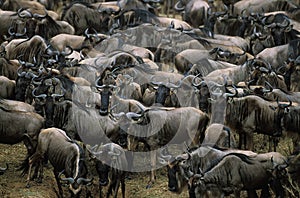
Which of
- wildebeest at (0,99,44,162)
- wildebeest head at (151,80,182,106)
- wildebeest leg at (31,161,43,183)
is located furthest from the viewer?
wildebeest head at (151,80,182,106)

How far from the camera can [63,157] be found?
11305 millimetres

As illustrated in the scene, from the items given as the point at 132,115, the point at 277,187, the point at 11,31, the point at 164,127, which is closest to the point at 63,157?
the point at 132,115

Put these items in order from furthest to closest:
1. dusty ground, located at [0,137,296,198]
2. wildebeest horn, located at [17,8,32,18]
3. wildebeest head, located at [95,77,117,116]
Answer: wildebeest horn, located at [17,8,32,18], wildebeest head, located at [95,77,117,116], dusty ground, located at [0,137,296,198]

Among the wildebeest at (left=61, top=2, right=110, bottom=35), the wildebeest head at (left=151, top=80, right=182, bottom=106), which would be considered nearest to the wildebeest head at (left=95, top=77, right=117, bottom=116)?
the wildebeest head at (left=151, top=80, right=182, bottom=106)

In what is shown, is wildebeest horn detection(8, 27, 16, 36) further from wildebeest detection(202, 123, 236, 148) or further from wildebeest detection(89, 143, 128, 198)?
wildebeest detection(202, 123, 236, 148)

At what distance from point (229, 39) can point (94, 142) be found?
20.7 ft

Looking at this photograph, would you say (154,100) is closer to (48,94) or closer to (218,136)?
(48,94)

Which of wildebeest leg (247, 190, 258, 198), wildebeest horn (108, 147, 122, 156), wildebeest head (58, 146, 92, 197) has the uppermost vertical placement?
wildebeest horn (108, 147, 122, 156)

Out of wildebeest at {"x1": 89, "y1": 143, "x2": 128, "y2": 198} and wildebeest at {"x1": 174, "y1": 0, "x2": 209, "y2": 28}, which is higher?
wildebeest at {"x1": 174, "y1": 0, "x2": 209, "y2": 28}

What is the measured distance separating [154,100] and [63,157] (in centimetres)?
289

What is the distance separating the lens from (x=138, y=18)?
18750 mm

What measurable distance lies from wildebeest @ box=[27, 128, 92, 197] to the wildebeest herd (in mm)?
17

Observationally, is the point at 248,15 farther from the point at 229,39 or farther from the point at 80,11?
the point at 80,11

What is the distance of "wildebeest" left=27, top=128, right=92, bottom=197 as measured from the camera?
10.8m
